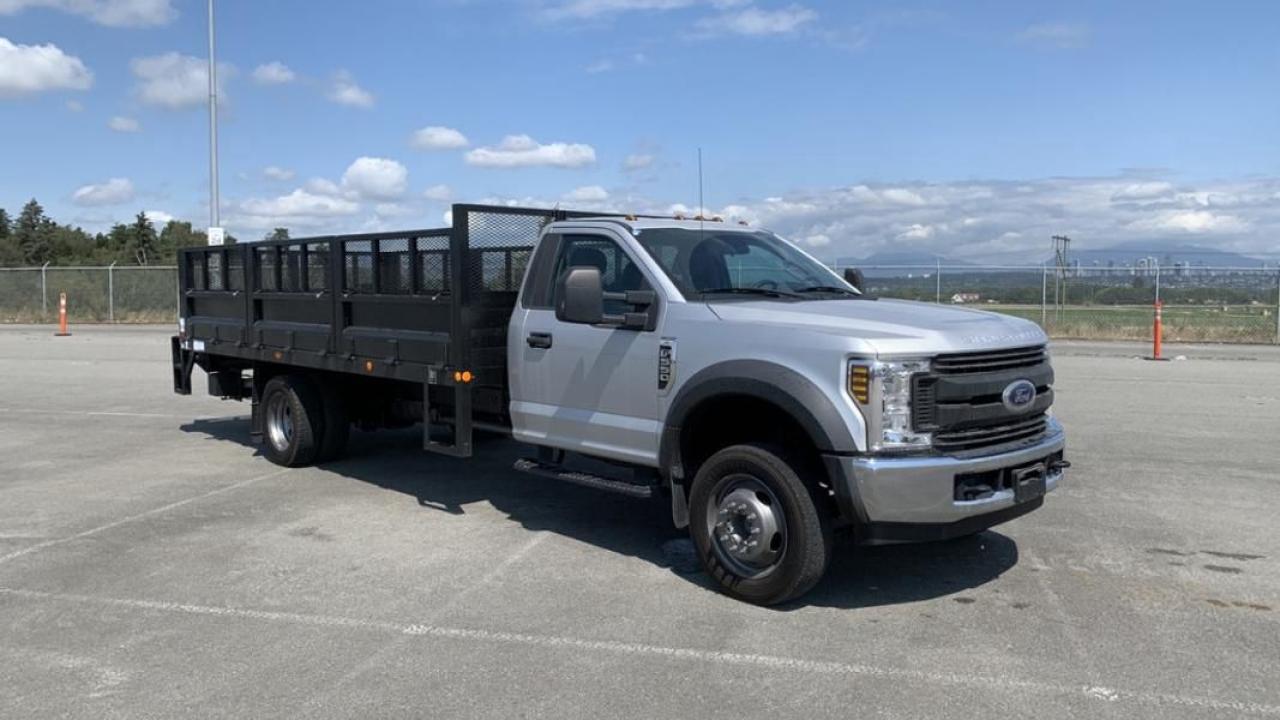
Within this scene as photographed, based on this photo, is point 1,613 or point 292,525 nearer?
point 1,613

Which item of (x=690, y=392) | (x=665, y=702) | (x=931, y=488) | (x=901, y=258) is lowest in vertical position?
(x=665, y=702)

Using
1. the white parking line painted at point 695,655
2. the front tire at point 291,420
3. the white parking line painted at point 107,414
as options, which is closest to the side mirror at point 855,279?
the white parking line painted at point 695,655

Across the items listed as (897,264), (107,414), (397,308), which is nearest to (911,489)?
(397,308)

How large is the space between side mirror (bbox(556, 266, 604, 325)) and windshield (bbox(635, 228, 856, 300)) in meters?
0.50

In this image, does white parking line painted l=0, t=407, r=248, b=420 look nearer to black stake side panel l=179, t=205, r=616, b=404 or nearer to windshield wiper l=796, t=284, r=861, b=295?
black stake side panel l=179, t=205, r=616, b=404

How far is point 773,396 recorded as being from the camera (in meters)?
5.23

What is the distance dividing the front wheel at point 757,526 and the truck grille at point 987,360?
0.93 m

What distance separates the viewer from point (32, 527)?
23.5 ft

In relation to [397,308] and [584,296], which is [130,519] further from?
[584,296]

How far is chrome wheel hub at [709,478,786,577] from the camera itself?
5363 mm

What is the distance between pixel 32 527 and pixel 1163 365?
18623 mm

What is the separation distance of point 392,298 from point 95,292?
109 ft

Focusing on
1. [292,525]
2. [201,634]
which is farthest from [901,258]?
[201,634]

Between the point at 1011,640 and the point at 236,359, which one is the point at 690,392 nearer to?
the point at 1011,640
